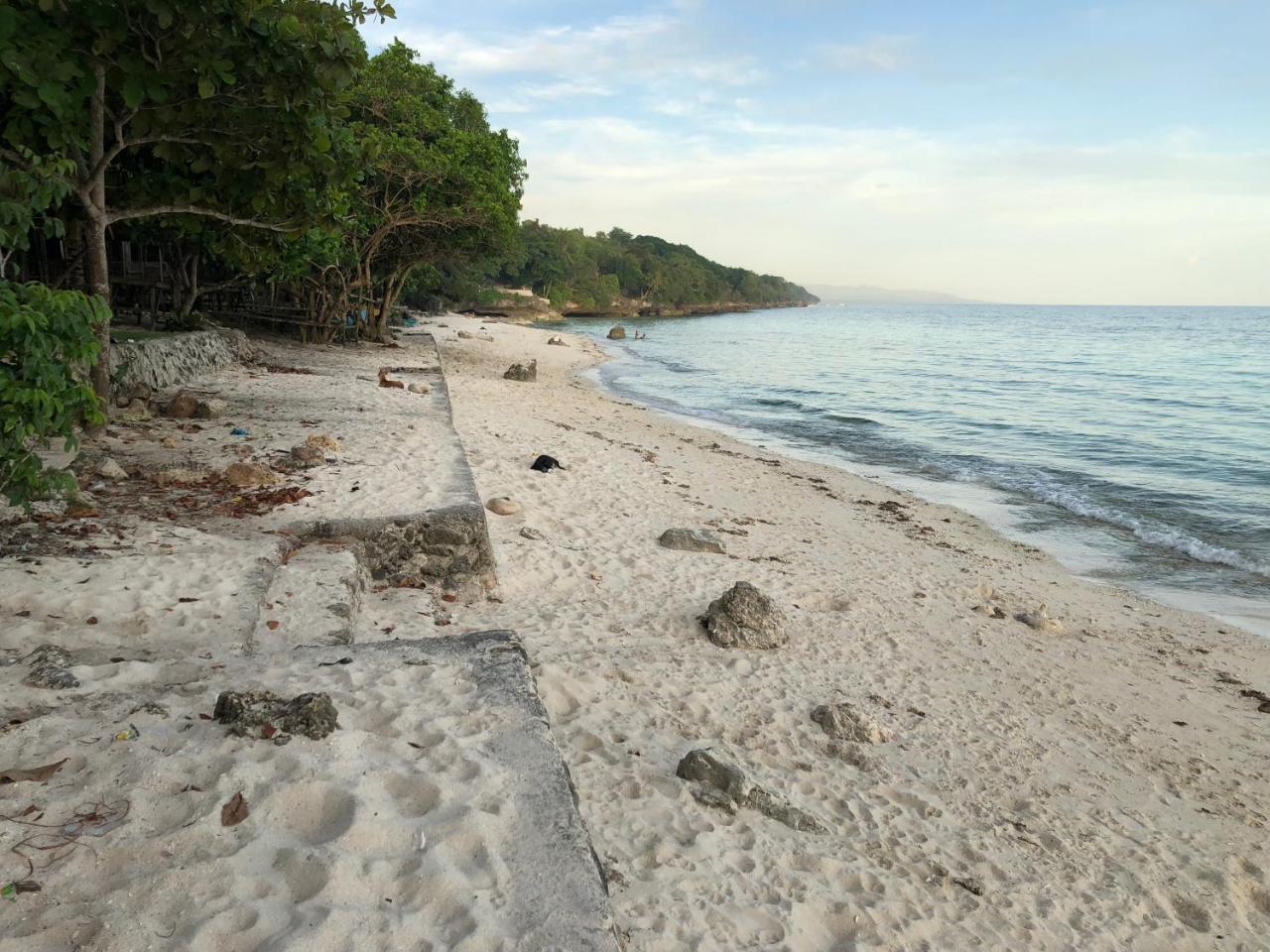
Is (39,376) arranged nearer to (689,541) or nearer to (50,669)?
(50,669)

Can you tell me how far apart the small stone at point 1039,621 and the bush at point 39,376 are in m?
6.93

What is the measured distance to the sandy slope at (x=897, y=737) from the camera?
3221 mm

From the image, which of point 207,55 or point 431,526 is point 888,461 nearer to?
point 431,526

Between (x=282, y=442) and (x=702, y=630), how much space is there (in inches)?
197

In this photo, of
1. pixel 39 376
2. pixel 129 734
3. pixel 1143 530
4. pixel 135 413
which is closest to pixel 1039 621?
pixel 1143 530

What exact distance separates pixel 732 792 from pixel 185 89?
7521 millimetres

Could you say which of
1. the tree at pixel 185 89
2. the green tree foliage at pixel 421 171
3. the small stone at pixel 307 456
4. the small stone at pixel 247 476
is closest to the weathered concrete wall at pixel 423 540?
the small stone at pixel 247 476

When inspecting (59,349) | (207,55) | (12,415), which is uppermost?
(207,55)

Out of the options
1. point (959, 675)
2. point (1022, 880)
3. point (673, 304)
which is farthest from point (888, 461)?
point (673, 304)

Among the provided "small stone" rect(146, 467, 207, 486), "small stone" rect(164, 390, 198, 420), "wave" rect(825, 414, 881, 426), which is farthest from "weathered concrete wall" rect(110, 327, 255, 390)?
"wave" rect(825, 414, 881, 426)

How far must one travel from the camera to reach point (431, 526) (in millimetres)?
6086

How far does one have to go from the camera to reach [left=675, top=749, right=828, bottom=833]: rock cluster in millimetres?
3597

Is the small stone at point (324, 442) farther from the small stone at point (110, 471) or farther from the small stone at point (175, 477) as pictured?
the small stone at point (110, 471)

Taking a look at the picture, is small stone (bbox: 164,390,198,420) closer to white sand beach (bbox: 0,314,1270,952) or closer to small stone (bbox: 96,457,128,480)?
white sand beach (bbox: 0,314,1270,952)
